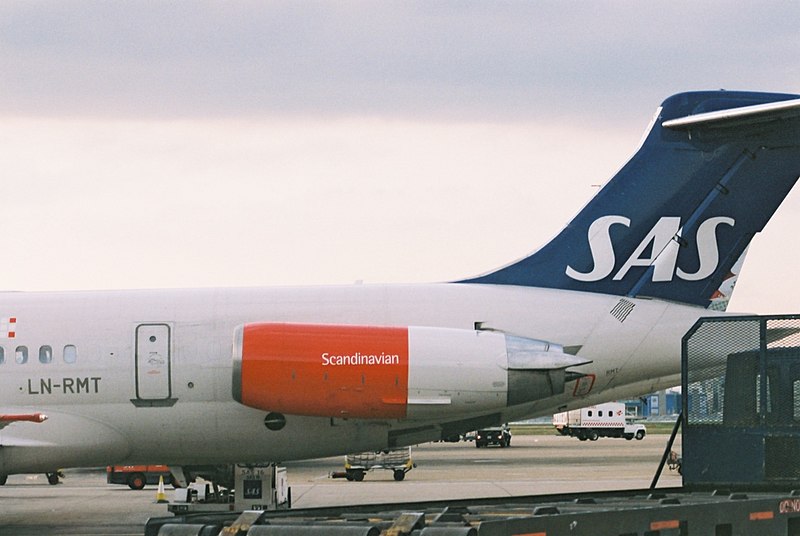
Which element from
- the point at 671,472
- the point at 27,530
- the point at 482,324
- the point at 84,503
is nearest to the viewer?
the point at 482,324

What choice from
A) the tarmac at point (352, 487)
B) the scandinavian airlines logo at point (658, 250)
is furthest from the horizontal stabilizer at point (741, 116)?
the tarmac at point (352, 487)

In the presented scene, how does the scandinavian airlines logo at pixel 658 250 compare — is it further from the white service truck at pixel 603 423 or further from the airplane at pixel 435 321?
the white service truck at pixel 603 423

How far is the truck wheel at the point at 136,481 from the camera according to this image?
114 ft

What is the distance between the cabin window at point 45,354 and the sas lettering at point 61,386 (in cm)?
32

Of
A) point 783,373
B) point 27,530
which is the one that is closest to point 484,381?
point 783,373

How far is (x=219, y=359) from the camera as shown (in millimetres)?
21328

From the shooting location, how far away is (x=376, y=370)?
19.8 meters

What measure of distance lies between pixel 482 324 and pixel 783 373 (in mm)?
9051

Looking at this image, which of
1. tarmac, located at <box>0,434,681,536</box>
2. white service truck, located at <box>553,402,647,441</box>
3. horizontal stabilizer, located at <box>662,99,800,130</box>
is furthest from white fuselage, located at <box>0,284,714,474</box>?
white service truck, located at <box>553,402,647,441</box>

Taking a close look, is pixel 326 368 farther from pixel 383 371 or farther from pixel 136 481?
pixel 136 481

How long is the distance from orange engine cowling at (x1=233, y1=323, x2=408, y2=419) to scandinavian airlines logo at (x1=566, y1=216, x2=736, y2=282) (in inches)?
162

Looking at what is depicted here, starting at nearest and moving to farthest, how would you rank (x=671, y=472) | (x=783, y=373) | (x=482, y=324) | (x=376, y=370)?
(x=783, y=373), (x=376, y=370), (x=482, y=324), (x=671, y=472)

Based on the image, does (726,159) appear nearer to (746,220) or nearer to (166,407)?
(746,220)

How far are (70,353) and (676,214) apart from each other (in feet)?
34.2
